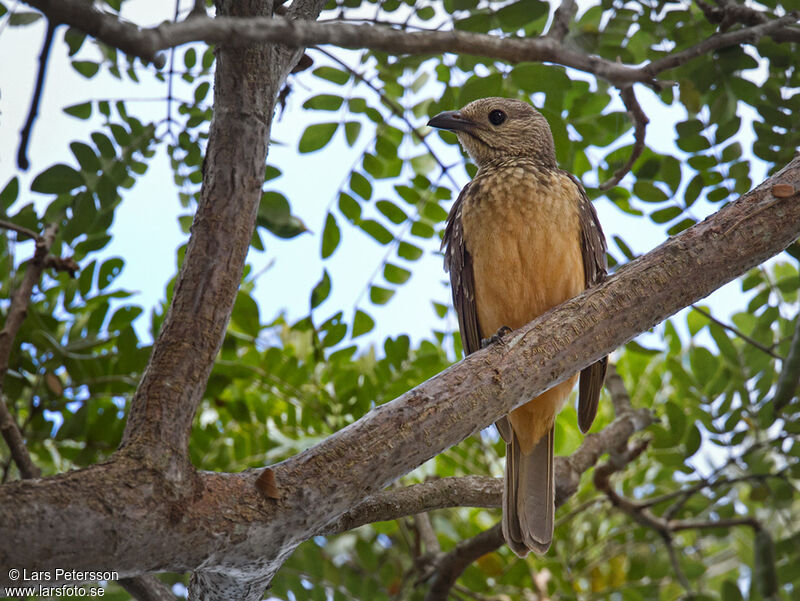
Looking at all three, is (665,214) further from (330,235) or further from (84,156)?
(84,156)

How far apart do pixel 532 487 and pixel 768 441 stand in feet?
4.04

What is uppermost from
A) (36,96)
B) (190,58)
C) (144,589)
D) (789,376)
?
(190,58)

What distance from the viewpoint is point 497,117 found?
3957 mm

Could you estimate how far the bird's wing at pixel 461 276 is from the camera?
3534 millimetres

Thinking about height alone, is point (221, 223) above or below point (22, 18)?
below

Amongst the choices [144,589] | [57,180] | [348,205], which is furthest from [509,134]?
[144,589]

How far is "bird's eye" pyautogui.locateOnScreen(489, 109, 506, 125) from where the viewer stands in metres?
3.92

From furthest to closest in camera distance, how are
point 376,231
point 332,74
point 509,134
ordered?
1. point 509,134
2. point 376,231
3. point 332,74

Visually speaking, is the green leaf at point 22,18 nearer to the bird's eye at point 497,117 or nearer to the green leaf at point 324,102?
the green leaf at point 324,102

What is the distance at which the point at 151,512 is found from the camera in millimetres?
1584

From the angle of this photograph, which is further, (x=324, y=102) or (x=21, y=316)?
(x=324, y=102)

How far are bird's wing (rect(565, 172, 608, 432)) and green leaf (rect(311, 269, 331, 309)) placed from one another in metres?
1.14

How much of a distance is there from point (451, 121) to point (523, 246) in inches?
28.8

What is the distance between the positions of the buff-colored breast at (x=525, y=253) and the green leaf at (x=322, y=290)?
0.66 meters
